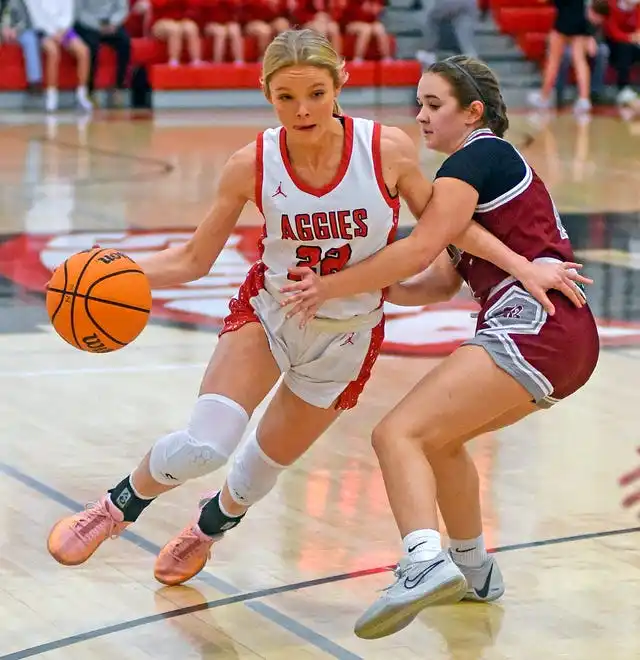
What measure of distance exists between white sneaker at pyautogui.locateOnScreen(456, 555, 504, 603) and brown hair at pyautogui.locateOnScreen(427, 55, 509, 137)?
1286 millimetres

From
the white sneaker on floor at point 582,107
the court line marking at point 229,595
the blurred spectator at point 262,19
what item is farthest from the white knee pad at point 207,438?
the white sneaker on floor at point 582,107

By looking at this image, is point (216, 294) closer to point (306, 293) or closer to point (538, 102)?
point (306, 293)

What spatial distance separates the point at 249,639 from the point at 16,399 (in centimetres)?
292

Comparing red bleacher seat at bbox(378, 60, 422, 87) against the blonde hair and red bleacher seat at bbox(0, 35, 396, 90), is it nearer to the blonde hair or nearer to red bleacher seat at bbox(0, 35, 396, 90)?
red bleacher seat at bbox(0, 35, 396, 90)

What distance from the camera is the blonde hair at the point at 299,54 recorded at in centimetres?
405

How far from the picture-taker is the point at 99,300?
14.0 ft

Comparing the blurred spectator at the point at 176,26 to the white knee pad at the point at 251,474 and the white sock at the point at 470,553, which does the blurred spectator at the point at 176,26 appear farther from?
the white sock at the point at 470,553

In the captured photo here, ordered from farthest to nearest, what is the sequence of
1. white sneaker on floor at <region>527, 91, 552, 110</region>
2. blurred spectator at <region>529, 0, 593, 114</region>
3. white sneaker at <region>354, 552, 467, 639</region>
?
white sneaker on floor at <region>527, 91, 552, 110</region> → blurred spectator at <region>529, 0, 593, 114</region> → white sneaker at <region>354, 552, 467, 639</region>

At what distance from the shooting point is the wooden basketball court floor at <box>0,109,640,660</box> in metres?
4.16

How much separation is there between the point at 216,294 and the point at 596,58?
44.2ft

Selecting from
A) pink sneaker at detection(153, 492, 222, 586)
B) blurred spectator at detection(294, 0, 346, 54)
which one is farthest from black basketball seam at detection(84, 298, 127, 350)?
blurred spectator at detection(294, 0, 346, 54)

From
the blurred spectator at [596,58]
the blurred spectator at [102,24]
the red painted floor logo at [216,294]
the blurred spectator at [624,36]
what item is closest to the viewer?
the red painted floor logo at [216,294]

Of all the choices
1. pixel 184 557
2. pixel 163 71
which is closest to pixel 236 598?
pixel 184 557

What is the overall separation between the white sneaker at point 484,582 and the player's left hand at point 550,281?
80 centimetres
